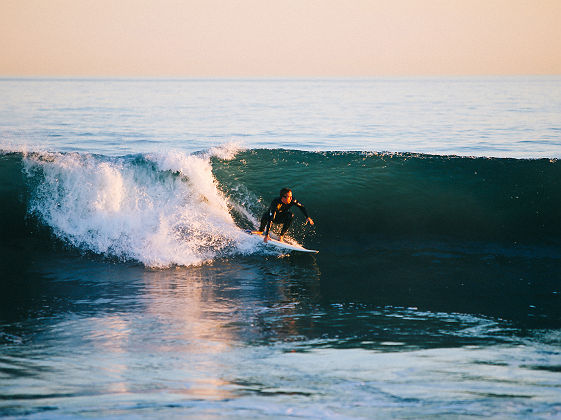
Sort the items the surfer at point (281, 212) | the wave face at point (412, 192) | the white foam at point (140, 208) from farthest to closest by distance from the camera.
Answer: the wave face at point (412, 192) < the surfer at point (281, 212) < the white foam at point (140, 208)

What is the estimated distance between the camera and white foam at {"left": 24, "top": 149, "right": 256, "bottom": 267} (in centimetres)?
1033

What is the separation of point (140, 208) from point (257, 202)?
2.99 meters

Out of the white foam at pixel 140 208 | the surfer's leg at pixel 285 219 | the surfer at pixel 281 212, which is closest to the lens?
the white foam at pixel 140 208

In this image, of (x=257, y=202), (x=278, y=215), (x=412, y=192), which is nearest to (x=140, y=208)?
(x=278, y=215)

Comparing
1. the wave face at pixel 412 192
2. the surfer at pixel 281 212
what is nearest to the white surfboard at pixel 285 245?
the surfer at pixel 281 212

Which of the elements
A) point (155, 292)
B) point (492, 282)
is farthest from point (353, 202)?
point (155, 292)

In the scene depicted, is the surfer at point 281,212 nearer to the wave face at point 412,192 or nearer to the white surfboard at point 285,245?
the white surfboard at point 285,245

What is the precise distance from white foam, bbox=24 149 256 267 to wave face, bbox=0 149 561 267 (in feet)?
0.07

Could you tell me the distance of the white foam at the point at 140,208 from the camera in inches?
407

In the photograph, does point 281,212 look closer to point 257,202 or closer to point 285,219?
point 285,219

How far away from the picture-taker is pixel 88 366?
5.48 meters

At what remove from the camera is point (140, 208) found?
1131 cm

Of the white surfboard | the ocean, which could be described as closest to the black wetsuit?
the white surfboard

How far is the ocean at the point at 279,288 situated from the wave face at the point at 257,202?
48 millimetres
